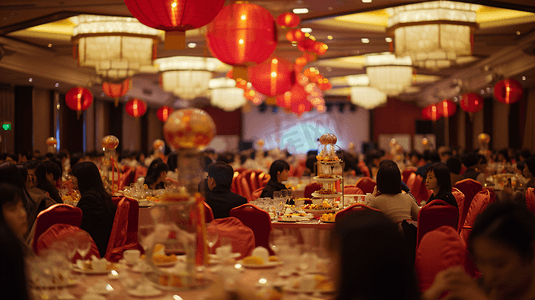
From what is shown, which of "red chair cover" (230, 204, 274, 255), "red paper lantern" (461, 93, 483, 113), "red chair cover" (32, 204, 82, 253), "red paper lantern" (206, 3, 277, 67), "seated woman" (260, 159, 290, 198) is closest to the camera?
"red chair cover" (32, 204, 82, 253)

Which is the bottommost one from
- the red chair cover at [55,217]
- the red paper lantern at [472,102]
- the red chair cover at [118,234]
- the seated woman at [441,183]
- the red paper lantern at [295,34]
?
the red chair cover at [118,234]

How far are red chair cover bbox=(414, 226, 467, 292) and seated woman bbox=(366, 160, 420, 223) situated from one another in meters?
1.70

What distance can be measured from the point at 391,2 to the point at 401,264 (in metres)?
6.95

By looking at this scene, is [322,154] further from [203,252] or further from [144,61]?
[144,61]

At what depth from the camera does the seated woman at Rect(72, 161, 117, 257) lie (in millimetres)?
3928

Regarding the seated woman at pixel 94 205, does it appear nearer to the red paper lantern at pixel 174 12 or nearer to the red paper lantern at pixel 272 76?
the red paper lantern at pixel 174 12

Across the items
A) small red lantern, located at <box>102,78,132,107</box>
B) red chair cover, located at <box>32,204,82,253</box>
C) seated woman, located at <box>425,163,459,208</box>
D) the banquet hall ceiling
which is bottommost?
red chair cover, located at <box>32,204,82,253</box>

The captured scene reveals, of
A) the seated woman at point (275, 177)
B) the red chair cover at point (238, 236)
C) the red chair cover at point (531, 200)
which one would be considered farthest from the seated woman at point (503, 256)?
the seated woman at point (275, 177)

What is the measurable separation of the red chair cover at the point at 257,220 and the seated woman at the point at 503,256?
90.9 inches

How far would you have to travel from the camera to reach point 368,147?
77.5 ft

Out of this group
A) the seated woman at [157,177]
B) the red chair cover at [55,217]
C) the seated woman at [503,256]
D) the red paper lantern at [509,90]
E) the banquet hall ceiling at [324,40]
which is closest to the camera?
the seated woman at [503,256]

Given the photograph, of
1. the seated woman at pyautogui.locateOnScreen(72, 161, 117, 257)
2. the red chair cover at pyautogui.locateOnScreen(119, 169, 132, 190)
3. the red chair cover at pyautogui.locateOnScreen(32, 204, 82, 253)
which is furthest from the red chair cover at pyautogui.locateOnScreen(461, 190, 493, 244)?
the red chair cover at pyautogui.locateOnScreen(119, 169, 132, 190)

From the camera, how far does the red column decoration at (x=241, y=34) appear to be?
4.71 m

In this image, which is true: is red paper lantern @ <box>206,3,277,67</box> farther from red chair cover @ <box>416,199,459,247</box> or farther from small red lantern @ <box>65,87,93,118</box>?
small red lantern @ <box>65,87,93,118</box>
